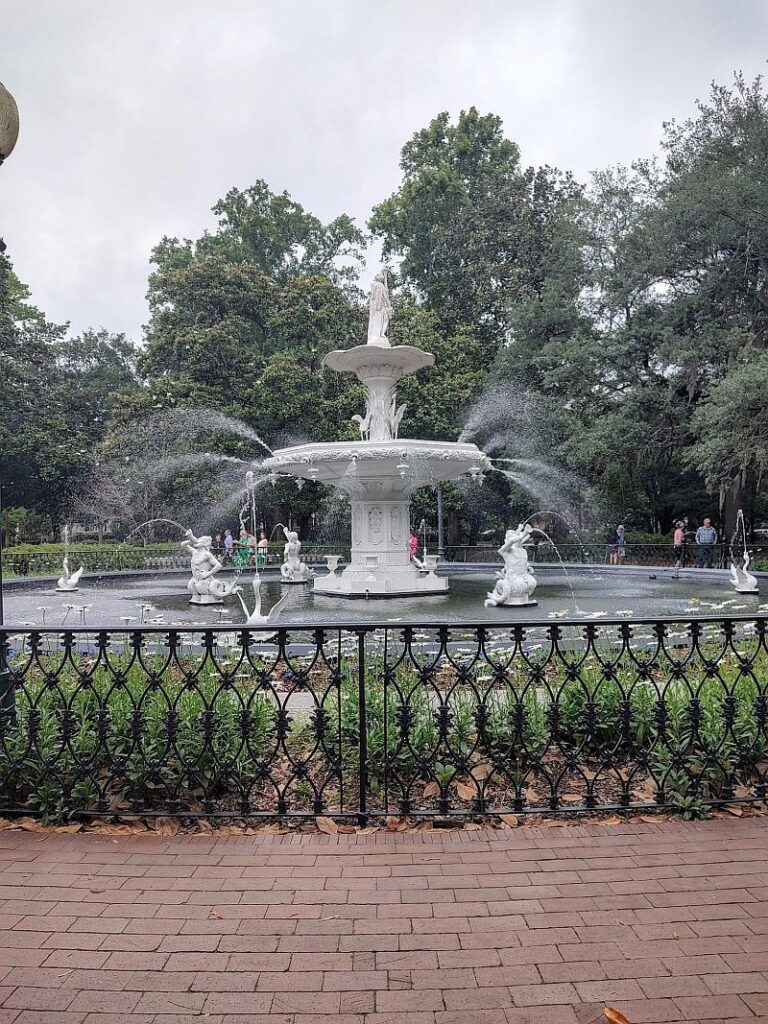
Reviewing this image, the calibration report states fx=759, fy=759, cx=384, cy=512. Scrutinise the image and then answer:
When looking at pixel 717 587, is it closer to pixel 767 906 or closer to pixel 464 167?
pixel 767 906

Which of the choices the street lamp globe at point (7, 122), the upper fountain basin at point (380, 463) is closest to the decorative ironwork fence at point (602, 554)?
the upper fountain basin at point (380, 463)

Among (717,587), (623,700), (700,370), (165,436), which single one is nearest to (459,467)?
(717,587)

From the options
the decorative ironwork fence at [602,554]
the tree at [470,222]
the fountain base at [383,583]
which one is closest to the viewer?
the fountain base at [383,583]

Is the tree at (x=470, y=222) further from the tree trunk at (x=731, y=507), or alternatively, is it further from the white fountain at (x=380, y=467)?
the white fountain at (x=380, y=467)

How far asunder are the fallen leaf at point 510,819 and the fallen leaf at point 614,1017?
1642 millimetres

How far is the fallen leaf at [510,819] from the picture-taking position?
4.19 m

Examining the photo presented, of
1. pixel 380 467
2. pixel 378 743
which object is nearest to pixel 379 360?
pixel 380 467

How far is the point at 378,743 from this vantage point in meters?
4.55

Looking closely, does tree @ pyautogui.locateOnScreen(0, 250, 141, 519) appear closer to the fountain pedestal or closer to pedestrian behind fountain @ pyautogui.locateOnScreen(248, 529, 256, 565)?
pedestrian behind fountain @ pyautogui.locateOnScreen(248, 529, 256, 565)

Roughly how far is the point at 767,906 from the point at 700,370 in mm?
24196

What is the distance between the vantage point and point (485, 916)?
3.20m

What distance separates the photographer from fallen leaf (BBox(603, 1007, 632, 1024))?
248 cm

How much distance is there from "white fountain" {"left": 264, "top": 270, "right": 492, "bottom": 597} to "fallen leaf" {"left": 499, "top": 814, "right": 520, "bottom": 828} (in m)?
8.78

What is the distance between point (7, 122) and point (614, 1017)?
5.62 metres
